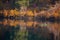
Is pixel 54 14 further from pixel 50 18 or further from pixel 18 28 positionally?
pixel 18 28

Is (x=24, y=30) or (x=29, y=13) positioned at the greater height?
(x=29, y=13)

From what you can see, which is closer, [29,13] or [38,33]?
[38,33]

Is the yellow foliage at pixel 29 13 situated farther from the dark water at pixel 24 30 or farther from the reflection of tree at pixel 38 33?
the reflection of tree at pixel 38 33

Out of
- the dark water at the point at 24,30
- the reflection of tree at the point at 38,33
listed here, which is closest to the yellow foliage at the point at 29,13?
the dark water at the point at 24,30

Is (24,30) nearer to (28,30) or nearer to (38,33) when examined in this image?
(28,30)

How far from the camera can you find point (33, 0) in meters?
2.12

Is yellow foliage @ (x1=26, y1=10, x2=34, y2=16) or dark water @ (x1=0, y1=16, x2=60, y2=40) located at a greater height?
yellow foliage @ (x1=26, y1=10, x2=34, y2=16)

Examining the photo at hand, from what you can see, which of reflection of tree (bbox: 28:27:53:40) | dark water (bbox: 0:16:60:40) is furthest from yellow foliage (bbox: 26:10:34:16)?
reflection of tree (bbox: 28:27:53:40)

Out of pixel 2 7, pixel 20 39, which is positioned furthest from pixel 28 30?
pixel 2 7

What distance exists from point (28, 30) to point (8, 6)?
16.2 inches

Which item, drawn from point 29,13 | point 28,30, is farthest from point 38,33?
point 29,13

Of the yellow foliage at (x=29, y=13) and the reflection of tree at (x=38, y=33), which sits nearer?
the reflection of tree at (x=38, y=33)

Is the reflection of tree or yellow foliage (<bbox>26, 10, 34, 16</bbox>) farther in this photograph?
yellow foliage (<bbox>26, 10, 34, 16</bbox>)

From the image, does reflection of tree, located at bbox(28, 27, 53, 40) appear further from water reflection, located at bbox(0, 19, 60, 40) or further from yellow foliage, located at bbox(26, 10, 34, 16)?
yellow foliage, located at bbox(26, 10, 34, 16)
